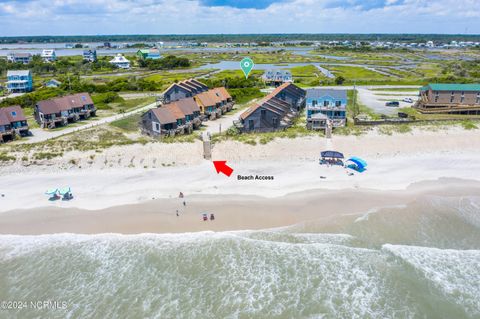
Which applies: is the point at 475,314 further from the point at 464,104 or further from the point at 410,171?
the point at 464,104

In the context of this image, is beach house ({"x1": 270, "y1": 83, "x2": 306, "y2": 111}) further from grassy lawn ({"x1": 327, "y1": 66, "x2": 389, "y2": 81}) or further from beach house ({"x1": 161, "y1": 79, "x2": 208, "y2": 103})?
grassy lawn ({"x1": 327, "y1": 66, "x2": 389, "y2": 81})

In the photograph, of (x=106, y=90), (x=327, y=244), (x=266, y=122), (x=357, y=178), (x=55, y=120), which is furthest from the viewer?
(x=106, y=90)

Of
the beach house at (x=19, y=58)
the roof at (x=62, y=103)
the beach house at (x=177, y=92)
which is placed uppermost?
the beach house at (x=19, y=58)

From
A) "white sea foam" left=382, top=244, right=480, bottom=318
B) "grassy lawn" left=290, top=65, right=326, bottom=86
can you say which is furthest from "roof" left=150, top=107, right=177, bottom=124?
"grassy lawn" left=290, top=65, right=326, bottom=86

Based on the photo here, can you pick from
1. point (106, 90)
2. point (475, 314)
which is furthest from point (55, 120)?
point (475, 314)

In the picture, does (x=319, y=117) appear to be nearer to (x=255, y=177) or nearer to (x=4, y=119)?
(x=255, y=177)

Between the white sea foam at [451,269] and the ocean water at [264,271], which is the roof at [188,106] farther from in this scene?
the white sea foam at [451,269]

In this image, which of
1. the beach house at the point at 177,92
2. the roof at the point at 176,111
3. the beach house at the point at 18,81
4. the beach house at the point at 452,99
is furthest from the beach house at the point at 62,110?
the beach house at the point at 452,99
